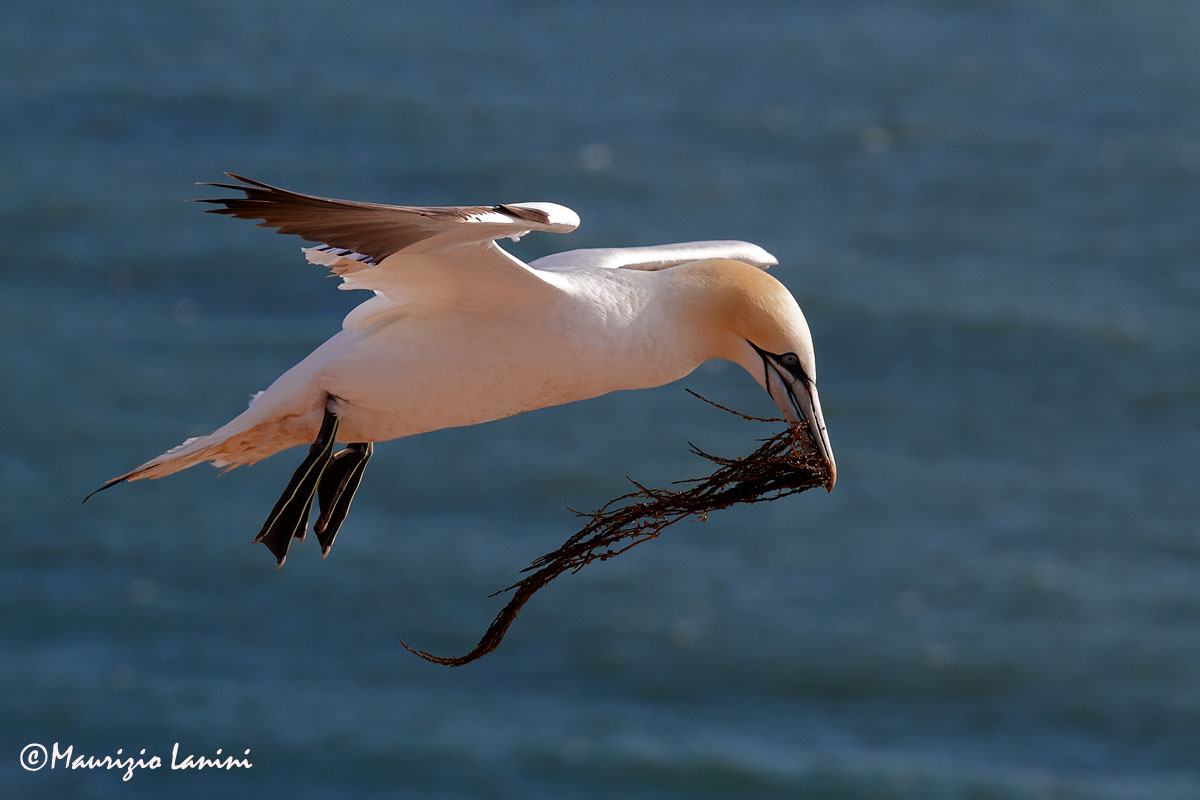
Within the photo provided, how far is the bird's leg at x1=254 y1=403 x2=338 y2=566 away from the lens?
4.75 metres

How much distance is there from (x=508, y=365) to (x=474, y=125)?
27.7 metres

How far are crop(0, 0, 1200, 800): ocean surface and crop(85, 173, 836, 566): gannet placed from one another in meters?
20.7

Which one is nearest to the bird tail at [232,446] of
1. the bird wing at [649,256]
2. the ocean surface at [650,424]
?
the bird wing at [649,256]

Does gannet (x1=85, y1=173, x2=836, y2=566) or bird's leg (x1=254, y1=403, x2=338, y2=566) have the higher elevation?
gannet (x1=85, y1=173, x2=836, y2=566)

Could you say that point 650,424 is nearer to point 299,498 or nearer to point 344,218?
point 299,498

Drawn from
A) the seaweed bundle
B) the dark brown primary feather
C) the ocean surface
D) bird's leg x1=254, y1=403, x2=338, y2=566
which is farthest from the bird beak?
the ocean surface

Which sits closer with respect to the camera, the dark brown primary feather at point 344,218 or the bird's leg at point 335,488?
the dark brown primary feather at point 344,218

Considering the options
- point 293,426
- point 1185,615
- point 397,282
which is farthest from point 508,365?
point 1185,615

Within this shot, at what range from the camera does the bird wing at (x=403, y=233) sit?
12.9 ft

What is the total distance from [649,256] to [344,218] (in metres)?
1.37

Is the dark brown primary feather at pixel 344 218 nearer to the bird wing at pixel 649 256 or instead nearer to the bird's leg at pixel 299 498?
the bird's leg at pixel 299 498

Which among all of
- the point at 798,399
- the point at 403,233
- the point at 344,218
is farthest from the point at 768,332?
the point at 344,218

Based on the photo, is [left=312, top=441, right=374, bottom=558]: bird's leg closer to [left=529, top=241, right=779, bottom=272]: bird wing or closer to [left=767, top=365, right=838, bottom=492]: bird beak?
[left=529, top=241, right=779, bottom=272]: bird wing

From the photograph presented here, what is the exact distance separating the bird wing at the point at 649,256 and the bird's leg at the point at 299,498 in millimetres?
779
